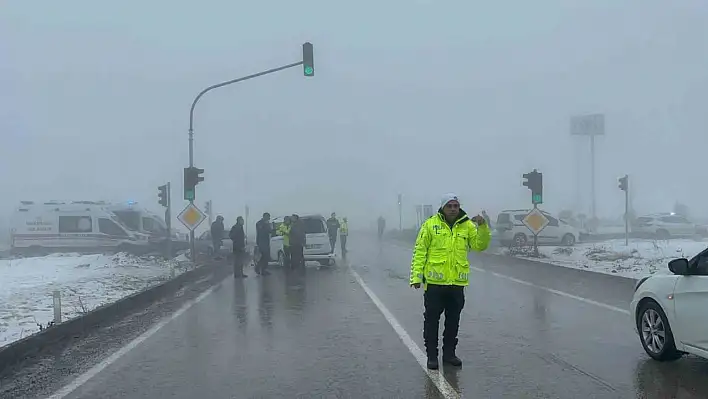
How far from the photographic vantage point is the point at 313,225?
78.0 ft

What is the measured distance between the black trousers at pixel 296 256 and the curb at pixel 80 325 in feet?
→ 15.0

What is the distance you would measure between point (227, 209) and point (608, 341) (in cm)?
7441

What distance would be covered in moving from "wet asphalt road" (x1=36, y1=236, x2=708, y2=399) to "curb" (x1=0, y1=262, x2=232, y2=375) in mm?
1076

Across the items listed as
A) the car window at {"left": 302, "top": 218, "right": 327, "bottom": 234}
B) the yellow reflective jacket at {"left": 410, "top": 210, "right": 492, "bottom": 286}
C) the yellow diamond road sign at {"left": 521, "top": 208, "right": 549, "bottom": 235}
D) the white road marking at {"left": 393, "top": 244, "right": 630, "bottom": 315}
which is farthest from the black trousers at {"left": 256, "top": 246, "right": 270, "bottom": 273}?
the yellow reflective jacket at {"left": 410, "top": 210, "right": 492, "bottom": 286}

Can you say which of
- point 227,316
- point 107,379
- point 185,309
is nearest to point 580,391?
point 107,379

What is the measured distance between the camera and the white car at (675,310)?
22.7 ft

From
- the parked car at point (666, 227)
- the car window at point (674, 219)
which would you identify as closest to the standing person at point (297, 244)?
the parked car at point (666, 227)

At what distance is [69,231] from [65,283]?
52.4ft

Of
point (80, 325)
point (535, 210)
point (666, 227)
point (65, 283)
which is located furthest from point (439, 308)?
point (666, 227)

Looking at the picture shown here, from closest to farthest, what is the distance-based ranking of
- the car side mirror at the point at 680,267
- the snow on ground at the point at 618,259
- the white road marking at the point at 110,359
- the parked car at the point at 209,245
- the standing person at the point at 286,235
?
the white road marking at the point at 110,359 < the car side mirror at the point at 680,267 < the snow on ground at the point at 618,259 < the standing person at the point at 286,235 < the parked car at the point at 209,245

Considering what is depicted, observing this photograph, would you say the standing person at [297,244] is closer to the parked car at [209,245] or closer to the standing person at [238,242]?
the standing person at [238,242]

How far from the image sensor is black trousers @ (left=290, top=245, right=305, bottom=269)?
22.1 m

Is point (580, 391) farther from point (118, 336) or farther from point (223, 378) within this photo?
point (118, 336)

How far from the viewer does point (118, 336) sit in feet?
33.9
